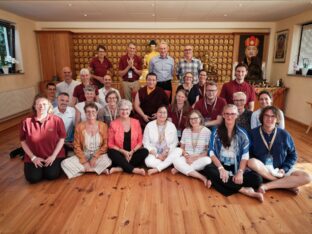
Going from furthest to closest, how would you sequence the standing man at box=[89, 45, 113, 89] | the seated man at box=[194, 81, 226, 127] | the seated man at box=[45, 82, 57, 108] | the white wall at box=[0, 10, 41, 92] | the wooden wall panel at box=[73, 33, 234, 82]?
the wooden wall panel at box=[73, 33, 234, 82], the white wall at box=[0, 10, 41, 92], the standing man at box=[89, 45, 113, 89], the seated man at box=[45, 82, 57, 108], the seated man at box=[194, 81, 226, 127]

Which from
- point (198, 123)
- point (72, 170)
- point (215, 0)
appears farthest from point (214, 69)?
point (72, 170)

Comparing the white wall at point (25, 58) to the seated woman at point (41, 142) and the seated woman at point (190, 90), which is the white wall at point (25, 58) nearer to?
the seated woman at point (41, 142)

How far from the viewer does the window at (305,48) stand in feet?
17.3

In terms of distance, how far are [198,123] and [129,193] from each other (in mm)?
1141

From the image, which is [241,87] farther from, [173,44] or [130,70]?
[173,44]

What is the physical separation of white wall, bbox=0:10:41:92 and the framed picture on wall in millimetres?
6798

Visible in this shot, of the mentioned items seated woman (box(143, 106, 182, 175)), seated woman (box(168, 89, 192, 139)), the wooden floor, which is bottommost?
the wooden floor

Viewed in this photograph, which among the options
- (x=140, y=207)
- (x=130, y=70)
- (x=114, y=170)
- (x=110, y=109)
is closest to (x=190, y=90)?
(x=110, y=109)

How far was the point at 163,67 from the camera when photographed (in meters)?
4.06

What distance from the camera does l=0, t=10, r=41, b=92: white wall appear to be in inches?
207

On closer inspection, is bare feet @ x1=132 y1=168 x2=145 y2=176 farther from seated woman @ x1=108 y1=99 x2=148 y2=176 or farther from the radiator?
the radiator

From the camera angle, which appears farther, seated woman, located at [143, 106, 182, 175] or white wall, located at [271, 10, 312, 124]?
white wall, located at [271, 10, 312, 124]

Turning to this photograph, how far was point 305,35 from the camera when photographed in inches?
212

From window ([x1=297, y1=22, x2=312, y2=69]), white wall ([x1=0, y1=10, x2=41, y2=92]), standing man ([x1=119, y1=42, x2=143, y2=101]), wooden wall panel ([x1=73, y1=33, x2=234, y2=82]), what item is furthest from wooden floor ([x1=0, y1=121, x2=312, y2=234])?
wooden wall panel ([x1=73, y1=33, x2=234, y2=82])
